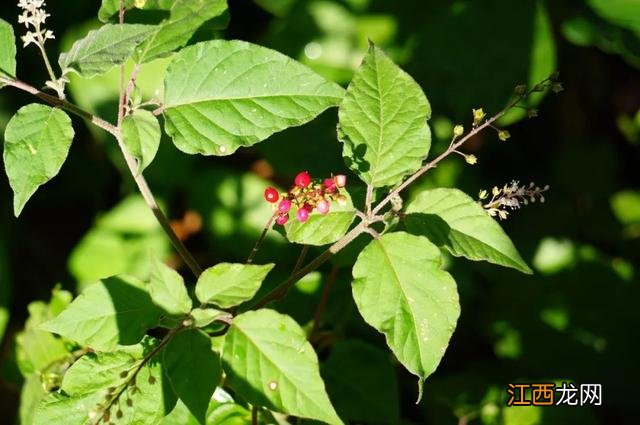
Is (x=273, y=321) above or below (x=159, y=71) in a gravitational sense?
below

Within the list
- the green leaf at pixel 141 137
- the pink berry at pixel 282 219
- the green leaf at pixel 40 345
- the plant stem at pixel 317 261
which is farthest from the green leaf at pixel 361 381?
the green leaf at pixel 141 137

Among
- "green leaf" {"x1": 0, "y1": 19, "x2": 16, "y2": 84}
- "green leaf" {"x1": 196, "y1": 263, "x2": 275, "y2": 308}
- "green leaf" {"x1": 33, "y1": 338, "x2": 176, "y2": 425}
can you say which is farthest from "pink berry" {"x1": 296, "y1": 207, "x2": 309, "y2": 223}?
"green leaf" {"x1": 0, "y1": 19, "x2": 16, "y2": 84}

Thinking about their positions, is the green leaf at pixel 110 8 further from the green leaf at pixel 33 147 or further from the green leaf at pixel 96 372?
the green leaf at pixel 96 372

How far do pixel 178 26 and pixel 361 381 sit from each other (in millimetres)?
969

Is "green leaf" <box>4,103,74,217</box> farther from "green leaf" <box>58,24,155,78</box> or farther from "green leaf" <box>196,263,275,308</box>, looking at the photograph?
"green leaf" <box>196,263,275,308</box>

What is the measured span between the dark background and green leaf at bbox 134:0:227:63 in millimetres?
1100

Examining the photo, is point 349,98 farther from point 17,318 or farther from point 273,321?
point 17,318

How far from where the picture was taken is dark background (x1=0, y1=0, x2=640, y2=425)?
2.42 m

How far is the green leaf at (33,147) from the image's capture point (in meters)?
1.10

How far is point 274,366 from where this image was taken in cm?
113

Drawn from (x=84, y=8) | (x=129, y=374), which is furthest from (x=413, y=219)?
(x=84, y=8)

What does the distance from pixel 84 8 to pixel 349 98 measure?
6.36ft

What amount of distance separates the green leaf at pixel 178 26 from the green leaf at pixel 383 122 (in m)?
0.35

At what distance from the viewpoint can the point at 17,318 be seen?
272cm
